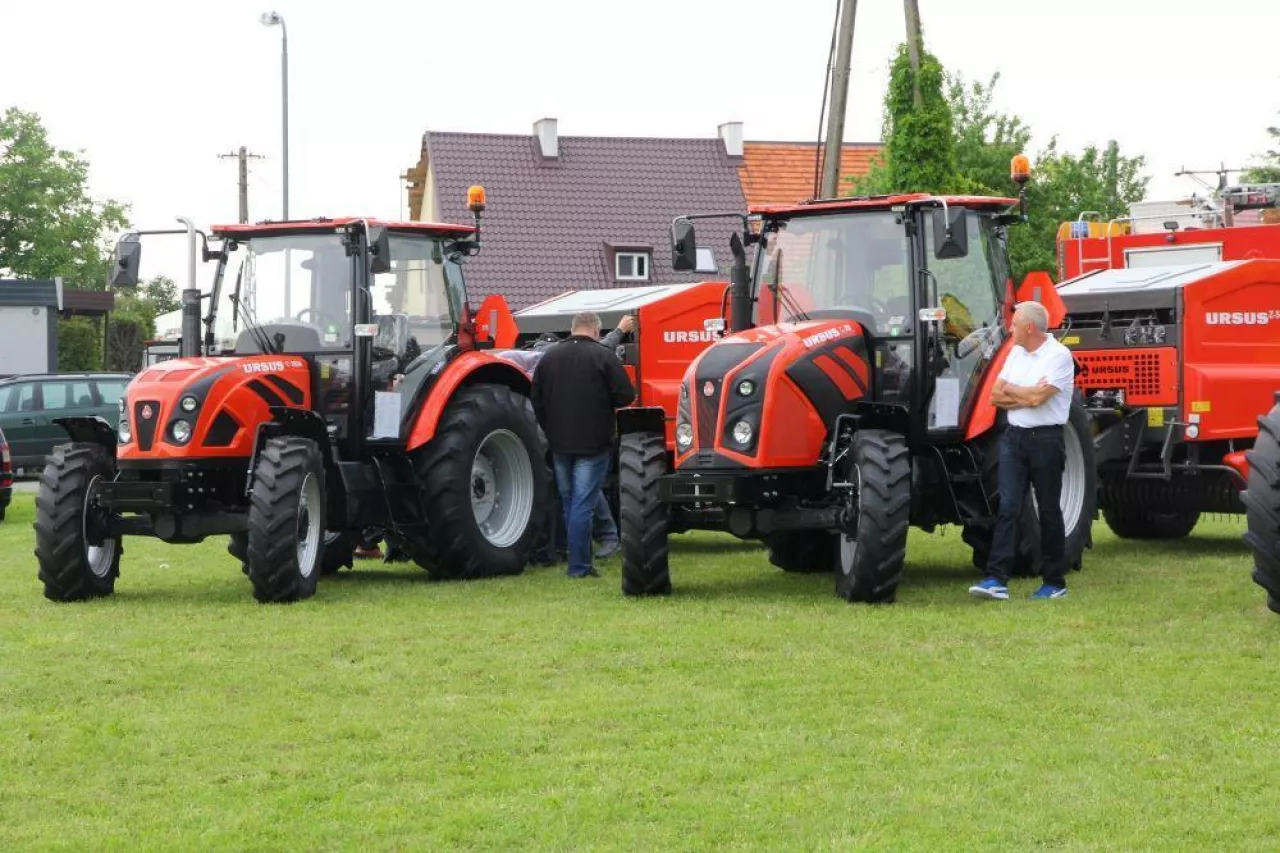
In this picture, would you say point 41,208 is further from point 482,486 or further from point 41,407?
point 482,486

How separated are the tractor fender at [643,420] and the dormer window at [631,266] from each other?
32.6 metres

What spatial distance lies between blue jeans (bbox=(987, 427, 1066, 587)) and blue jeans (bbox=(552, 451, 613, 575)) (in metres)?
3.03

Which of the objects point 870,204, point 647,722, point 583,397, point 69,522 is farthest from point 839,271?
point 647,722

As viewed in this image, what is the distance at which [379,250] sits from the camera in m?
12.8

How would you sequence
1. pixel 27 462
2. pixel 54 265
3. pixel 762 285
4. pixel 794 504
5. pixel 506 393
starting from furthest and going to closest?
1. pixel 54 265
2. pixel 27 462
3. pixel 506 393
4. pixel 762 285
5. pixel 794 504

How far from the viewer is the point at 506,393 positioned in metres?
14.0

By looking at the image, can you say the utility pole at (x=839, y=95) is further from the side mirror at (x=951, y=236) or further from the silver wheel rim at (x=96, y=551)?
the silver wheel rim at (x=96, y=551)

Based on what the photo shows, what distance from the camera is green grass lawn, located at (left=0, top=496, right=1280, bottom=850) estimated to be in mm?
6215

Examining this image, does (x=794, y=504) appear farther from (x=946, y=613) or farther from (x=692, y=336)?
(x=692, y=336)

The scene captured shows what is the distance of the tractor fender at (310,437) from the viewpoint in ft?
39.6

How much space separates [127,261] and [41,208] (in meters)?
66.6

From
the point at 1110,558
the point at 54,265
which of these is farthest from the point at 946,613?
the point at 54,265

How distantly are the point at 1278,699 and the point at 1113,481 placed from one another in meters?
6.67

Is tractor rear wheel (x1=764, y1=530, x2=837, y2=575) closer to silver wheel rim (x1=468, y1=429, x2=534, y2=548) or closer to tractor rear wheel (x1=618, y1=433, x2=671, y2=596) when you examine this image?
tractor rear wheel (x1=618, y1=433, x2=671, y2=596)
